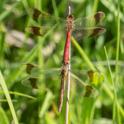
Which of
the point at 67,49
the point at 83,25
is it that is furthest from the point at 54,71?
the point at 67,49

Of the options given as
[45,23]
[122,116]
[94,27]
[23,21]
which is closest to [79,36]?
[94,27]

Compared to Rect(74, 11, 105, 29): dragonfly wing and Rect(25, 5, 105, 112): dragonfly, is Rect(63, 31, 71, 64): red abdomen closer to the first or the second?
Rect(25, 5, 105, 112): dragonfly

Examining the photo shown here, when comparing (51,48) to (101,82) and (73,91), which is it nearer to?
(73,91)

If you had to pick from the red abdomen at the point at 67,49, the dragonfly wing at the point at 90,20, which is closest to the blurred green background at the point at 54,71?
the dragonfly wing at the point at 90,20

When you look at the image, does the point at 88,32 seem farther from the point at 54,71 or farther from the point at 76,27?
the point at 54,71

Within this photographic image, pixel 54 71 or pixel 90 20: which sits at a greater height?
pixel 90 20

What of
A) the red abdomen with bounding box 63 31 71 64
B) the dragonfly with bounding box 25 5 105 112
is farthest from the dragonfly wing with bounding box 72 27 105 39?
the red abdomen with bounding box 63 31 71 64
